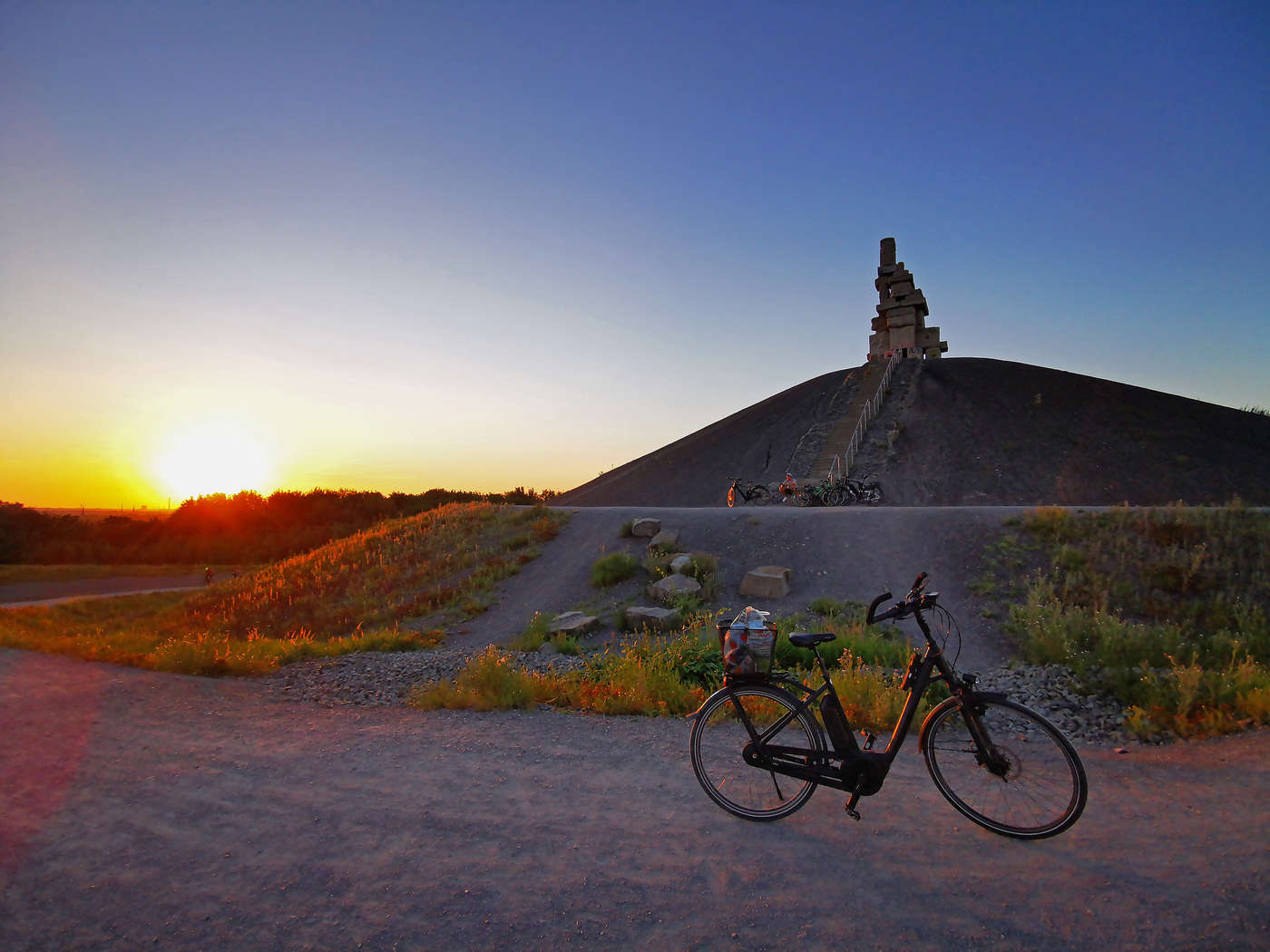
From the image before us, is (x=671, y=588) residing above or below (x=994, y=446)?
below

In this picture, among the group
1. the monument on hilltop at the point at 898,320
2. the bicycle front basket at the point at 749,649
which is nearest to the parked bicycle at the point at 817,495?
the bicycle front basket at the point at 749,649

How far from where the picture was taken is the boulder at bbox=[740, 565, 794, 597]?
1453 cm

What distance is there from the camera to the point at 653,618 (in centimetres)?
1308

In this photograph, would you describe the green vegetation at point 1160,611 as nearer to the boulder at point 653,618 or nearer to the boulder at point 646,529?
the boulder at point 653,618

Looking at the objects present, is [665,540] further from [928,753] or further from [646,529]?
[928,753]

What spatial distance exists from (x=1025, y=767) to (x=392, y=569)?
19074mm

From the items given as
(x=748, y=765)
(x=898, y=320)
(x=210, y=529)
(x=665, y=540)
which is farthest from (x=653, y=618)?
(x=210, y=529)

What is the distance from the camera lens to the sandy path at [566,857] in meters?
3.28

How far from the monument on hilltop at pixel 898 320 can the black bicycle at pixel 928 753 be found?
1853 inches

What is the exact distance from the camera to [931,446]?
36.1 metres

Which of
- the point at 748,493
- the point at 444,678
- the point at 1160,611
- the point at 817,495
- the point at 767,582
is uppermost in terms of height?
the point at 748,493

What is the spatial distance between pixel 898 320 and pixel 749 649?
160ft

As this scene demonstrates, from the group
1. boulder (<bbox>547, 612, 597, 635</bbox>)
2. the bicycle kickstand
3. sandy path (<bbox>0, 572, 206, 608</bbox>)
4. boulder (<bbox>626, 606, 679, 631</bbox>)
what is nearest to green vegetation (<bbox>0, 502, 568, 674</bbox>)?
boulder (<bbox>547, 612, 597, 635</bbox>)

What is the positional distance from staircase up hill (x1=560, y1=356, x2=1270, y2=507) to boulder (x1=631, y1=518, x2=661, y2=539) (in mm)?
14487
